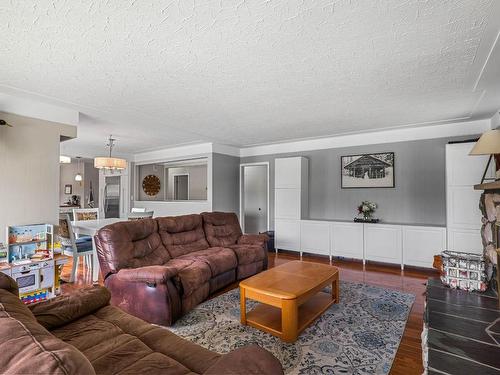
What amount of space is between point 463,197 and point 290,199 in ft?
9.46

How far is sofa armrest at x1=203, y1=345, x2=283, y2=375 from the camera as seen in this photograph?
100 centimetres

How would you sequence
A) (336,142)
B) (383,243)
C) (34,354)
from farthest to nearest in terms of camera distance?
(336,142) → (383,243) → (34,354)

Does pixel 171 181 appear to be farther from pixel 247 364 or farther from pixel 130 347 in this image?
pixel 247 364

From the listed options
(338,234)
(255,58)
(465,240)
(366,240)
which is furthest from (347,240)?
(255,58)

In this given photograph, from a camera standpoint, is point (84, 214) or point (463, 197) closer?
point (463, 197)

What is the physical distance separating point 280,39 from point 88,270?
461cm

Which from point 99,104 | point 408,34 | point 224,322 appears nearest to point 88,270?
point 99,104

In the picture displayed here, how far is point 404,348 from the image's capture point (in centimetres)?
227

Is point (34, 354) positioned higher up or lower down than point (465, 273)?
higher up

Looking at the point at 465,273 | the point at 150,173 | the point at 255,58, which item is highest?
the point at 255,58

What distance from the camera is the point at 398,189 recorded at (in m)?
5.02

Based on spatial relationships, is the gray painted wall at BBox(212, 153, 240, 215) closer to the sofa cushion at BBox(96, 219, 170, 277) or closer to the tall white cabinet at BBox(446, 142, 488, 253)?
the sofa cushion at BBox(96, 219, 170, 277)

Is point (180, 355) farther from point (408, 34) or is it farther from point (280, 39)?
point (408, 34)

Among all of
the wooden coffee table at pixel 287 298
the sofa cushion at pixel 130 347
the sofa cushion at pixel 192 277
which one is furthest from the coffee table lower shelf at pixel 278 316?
the sofa cushion at pixel 130 347
